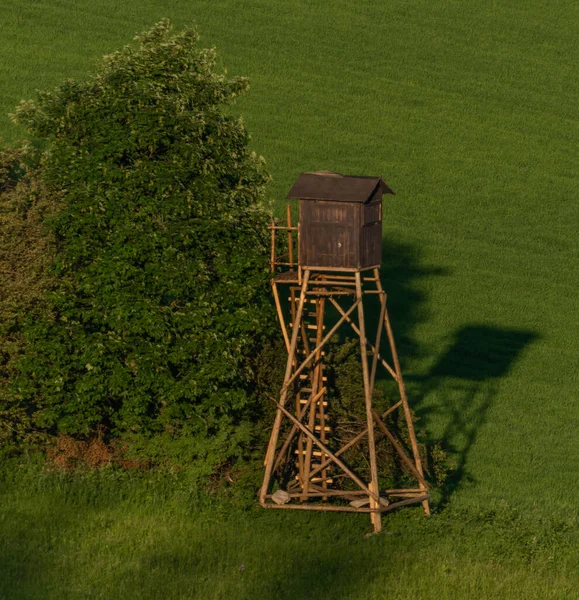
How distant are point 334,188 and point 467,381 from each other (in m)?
15.5

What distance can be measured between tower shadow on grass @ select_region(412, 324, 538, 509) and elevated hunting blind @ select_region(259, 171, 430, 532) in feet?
13.0

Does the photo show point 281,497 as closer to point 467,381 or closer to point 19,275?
point 19,275

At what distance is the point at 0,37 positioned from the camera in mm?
57688

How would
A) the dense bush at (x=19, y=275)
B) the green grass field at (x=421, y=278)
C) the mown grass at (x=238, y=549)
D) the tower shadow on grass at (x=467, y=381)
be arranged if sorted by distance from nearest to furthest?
the mown grass at (x=238, y=549), the green grass field at (x=421, y=278), the dense bush at (x=19, y=275), the tower shadow on grass at (x=467, y=381)

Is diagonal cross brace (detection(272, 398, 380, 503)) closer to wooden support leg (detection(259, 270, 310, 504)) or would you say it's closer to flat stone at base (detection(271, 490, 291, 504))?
wooden support leg (detection(259, 270, 310, 504))

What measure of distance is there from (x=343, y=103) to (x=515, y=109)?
975 centimetres

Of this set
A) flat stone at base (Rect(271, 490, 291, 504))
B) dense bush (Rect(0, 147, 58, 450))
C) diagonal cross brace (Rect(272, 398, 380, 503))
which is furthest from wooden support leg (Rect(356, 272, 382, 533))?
dense bush (Rect(0, 147, 58, 450))

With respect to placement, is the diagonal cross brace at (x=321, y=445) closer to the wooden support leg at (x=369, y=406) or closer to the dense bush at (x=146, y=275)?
the wooden support leg at (x=369, y=406)

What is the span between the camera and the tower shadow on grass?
35.8 m

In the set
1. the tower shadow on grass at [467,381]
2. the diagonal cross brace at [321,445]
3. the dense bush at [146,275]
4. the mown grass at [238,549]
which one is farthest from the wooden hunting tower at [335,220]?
the tower shadow on grass at [467,381]

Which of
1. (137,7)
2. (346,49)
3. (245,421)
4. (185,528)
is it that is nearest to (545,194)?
(346,49)

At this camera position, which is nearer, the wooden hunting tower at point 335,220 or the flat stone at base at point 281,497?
the wooden hunting tower at point 335,220

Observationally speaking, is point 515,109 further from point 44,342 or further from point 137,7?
point 44,342

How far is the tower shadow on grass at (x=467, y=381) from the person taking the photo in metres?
35.8
